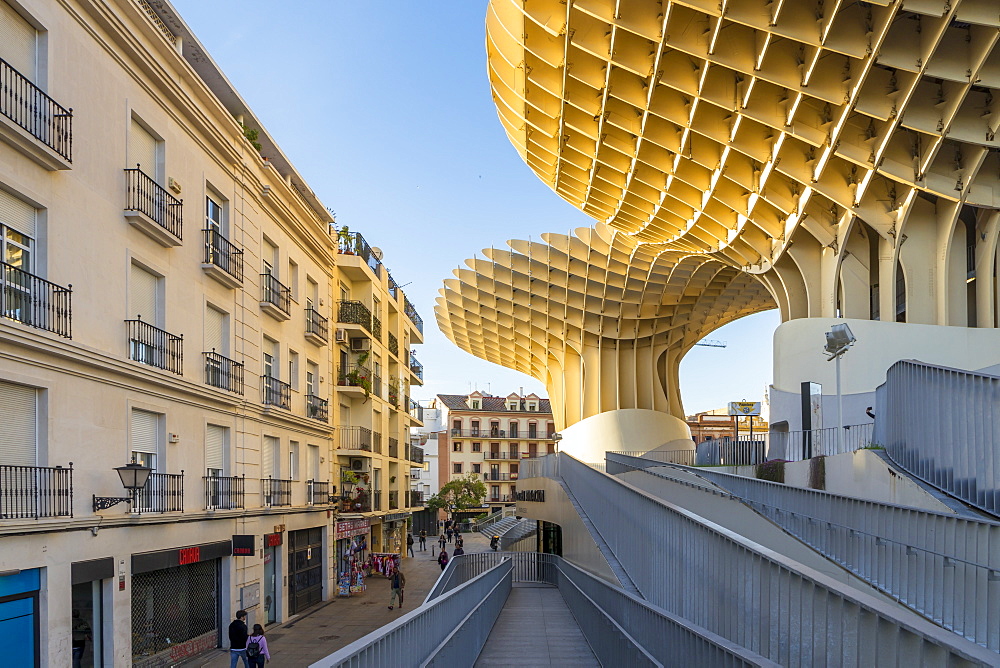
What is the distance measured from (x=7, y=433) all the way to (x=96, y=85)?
6171 mm

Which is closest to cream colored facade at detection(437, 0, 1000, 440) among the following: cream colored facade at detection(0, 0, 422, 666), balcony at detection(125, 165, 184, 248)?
cream colored facade at detection(0, 0, 422, 666)

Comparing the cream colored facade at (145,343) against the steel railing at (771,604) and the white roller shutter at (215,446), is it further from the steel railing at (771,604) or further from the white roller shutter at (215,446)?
the steel railing at (771,604)

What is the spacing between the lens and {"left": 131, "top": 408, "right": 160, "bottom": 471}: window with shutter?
16891 mm

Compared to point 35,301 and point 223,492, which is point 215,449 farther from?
point 35,301

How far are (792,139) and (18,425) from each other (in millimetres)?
23007

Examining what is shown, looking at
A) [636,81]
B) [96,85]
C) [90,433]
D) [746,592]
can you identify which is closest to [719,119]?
[636,81]

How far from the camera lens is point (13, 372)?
12562mm

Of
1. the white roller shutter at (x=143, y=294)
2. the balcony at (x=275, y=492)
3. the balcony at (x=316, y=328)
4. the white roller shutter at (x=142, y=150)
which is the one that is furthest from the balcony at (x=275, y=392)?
the white roller shutter at (x=142, y=150)

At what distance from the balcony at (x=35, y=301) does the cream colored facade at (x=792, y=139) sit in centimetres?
1611

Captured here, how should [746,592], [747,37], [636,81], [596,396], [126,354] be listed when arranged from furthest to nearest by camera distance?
[596,396] → [636,81] → [747,37] → [126,354] → [746,592]

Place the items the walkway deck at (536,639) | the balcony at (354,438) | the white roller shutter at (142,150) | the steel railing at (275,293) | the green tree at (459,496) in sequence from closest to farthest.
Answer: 1. the walkway deck at (536,639)
2. the white roller shutter at (142,150)
3. the steel railing at (275,293)
4. the balcony at (354,438)
5. the green tree at (459,496)

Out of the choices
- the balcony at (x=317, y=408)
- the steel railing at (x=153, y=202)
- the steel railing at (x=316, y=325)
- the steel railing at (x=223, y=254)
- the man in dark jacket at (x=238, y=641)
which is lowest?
the man in dark jacket at (x=238, y=641)

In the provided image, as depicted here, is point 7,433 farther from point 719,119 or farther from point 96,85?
point 719,119

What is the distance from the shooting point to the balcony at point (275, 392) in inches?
957
